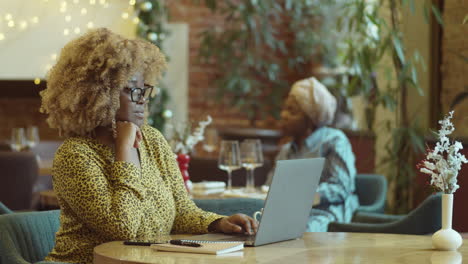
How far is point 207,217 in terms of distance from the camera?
2.70 m

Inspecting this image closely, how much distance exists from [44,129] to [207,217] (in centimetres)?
598

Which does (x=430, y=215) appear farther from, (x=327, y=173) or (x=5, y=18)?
(x=5, y=18)

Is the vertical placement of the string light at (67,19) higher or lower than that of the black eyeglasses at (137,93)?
higher

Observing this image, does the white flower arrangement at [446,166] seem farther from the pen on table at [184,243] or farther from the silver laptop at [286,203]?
the pen on table at [184,243]

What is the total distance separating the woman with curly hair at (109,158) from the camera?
2.43 meters

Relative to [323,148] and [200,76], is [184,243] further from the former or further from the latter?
[200,76]

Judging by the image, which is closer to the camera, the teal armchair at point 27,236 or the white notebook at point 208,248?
the white notebook at point 208,248

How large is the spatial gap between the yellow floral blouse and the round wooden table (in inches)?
4.1

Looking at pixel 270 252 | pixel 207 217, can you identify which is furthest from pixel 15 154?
pixel 270 252

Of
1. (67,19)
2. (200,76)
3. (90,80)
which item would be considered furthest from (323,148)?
(200,76)

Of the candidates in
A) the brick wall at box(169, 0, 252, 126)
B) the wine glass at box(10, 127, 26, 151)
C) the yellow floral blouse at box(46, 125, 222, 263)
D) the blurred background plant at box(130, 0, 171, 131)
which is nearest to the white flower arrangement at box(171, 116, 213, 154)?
the yellow floral blouse at box(46, 125, 222, 263)

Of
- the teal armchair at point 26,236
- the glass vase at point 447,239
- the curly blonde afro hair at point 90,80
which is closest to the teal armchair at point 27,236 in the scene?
the teal armchair at point 26,236

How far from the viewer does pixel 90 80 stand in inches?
102

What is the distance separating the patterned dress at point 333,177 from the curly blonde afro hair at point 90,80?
2062mm
